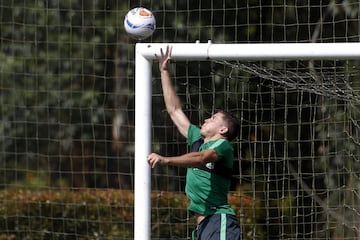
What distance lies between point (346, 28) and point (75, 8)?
337cm

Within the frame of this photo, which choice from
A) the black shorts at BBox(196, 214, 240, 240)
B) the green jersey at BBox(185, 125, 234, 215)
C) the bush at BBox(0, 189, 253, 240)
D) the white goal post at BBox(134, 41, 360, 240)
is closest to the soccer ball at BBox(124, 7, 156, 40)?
the white goal post at BBox(134, 41, 360, 240)

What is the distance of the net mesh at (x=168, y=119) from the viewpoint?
28.7 feet

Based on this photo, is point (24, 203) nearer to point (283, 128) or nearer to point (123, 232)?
point (123, 232)

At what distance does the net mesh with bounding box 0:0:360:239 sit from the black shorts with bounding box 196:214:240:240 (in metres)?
1.12

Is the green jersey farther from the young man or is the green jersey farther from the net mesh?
the net mesh

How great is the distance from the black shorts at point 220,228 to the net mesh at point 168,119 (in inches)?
44.2

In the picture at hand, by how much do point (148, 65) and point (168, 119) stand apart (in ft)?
12.3

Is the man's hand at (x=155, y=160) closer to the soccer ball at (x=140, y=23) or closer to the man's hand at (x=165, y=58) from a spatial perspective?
the man's hand at (x=165, y=58)

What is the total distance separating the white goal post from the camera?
6.62 meters

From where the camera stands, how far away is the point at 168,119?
1056cm

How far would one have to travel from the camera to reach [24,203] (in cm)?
1090

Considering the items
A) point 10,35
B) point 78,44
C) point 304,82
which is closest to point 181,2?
point 78,44

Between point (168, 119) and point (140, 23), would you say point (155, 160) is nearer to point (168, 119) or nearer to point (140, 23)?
point (140, 23)

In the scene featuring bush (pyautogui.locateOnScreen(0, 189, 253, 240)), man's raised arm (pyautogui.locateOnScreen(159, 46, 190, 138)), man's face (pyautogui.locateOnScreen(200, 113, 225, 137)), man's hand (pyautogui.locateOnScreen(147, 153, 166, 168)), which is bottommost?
bush (pyautogui.locateOnScreen(0, 189, 253, 240))
